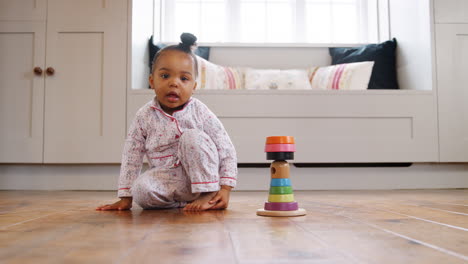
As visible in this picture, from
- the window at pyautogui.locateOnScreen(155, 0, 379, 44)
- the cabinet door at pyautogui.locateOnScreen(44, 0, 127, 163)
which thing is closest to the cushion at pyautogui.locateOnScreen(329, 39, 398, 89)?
the window at pyautogui.locateOnScreen(155, 0, 379, 44)

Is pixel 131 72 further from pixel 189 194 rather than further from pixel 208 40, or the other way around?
pixel 189 194

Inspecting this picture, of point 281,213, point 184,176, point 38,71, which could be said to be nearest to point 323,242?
point 281,213

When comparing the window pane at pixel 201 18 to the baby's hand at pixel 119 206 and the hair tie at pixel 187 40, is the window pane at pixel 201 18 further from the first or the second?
the baby's hand at pixel 119 206

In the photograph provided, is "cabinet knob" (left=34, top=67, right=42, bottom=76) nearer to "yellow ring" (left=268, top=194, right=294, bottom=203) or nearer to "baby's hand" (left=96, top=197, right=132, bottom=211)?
"baby's hand" (left=96, top=197, right=132, bottom=211)

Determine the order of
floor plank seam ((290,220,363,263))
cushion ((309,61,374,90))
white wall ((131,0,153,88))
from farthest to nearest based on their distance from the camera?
1. cushion ((309,61,374,90))
2. white wall ((131,0,153,88))
3. floor plank seam ((290,220,363,263))

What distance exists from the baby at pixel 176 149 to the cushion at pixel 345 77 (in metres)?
1.39

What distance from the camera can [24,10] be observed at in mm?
2270

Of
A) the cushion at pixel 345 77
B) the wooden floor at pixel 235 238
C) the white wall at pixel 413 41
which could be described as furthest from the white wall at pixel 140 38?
the white wall at pixel 413 41

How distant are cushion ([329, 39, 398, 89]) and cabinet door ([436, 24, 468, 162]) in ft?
1.13

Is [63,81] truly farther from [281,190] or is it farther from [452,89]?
A: [452,89]

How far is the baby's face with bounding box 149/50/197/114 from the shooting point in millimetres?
1211

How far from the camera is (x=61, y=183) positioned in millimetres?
2223

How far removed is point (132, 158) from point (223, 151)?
0.88 ft

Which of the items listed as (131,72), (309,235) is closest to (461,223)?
(309,235)
